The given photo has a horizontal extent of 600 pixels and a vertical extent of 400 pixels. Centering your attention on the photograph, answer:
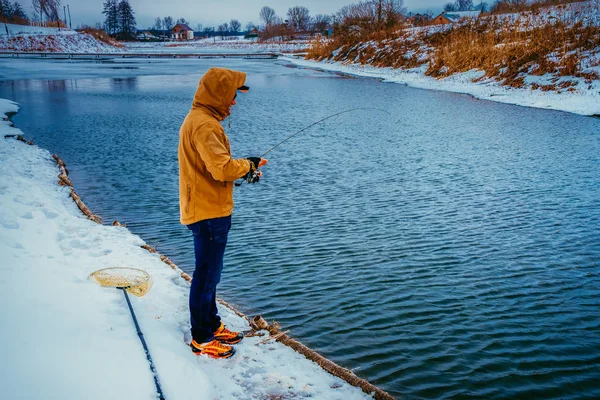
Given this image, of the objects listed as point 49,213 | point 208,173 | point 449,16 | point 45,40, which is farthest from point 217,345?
point 449,16

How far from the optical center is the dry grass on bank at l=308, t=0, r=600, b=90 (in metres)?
25.4

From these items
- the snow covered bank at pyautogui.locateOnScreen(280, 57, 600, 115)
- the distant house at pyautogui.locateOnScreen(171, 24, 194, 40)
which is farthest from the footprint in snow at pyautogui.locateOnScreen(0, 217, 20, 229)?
the distant house at pyautogui.locateOnScreen(171, 24, 194, 40)

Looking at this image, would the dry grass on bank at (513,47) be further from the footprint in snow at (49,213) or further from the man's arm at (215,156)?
the man's arm at (215,156)

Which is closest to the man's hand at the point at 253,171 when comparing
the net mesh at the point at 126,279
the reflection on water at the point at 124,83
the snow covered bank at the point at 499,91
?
the net mesh at the point at 126,279

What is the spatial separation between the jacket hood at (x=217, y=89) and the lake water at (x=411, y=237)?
8.39 feet

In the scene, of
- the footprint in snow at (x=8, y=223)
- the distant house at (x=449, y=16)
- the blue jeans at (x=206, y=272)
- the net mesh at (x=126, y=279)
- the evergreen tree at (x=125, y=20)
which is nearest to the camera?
the blue jeans at (x=206, y=272)

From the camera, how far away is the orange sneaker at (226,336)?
4.25 m

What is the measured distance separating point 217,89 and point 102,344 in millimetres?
2148

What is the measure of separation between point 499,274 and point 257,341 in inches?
138

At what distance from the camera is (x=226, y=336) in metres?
4.29

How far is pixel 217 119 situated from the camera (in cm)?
384

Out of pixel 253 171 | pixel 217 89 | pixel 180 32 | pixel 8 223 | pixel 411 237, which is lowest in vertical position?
pixel 411 237

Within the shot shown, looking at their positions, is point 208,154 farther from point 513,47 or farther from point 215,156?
point 513,47

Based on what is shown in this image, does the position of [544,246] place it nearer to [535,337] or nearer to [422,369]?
[535,337]
